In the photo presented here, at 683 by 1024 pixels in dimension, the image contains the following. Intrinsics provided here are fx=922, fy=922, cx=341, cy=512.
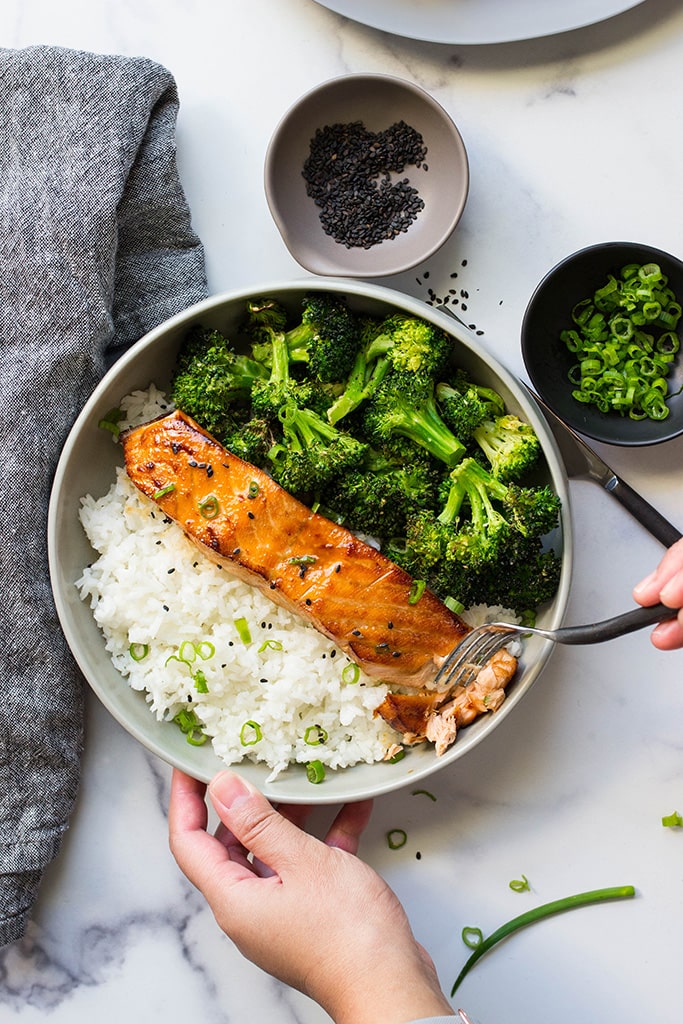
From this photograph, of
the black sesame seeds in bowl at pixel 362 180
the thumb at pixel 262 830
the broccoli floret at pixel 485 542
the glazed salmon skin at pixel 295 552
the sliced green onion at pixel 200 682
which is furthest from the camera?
the black sesame seeds in bowl at pixel 362 180

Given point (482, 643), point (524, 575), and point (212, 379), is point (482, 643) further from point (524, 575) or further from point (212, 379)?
point (212, 379)

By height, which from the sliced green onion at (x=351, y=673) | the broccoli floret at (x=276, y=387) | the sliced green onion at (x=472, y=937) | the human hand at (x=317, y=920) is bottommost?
the sliced green onion at (x=472, y=937)

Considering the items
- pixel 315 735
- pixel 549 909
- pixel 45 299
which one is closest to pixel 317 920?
pixel 315 735

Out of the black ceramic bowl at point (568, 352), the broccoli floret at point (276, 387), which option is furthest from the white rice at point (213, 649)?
the black ceramic bowl at point (568, 352)

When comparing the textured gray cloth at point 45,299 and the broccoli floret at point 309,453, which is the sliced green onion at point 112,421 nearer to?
the textured gray cloth at point 45,299

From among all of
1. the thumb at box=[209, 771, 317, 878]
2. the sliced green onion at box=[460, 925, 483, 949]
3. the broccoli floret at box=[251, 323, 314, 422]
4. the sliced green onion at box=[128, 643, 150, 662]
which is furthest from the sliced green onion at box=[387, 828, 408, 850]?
the broccoli floret at box=[251, 323, 314, 422]

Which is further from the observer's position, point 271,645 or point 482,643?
point 271,645
